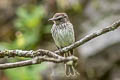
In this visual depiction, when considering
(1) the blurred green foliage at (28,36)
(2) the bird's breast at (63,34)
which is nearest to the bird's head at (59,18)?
(2) the bird's breast at (63,34)

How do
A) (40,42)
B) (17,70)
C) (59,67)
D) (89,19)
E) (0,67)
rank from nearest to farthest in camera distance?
(0,67) < (17,70) < (59,67) < (40,42) < (89,19)

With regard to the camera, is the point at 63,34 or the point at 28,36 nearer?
the point at 63,34

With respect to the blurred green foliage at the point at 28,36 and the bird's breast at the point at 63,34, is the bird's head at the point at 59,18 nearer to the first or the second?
the bird's breast at the point at 63,34

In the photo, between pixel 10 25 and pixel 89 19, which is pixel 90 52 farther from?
pixel 10 25

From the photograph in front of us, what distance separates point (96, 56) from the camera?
7.15 m

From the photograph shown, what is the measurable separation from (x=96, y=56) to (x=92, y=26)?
0.90 meters

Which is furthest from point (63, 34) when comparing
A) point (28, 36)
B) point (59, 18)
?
point (28, 36)

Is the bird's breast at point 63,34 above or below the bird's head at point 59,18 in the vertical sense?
below

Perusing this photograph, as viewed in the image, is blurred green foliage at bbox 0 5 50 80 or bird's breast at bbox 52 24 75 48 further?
blurred green foliage at bbox 0 5 50 80

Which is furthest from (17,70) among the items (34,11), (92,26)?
(92,26)

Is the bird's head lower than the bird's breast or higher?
higher

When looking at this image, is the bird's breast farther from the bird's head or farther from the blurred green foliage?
the blurred green foliage

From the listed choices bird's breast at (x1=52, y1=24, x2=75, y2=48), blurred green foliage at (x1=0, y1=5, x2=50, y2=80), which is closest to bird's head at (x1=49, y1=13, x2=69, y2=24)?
bird's breast at (x1=52, y1=24, x2=75, y2=48)

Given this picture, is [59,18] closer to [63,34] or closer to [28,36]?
[63,34]
